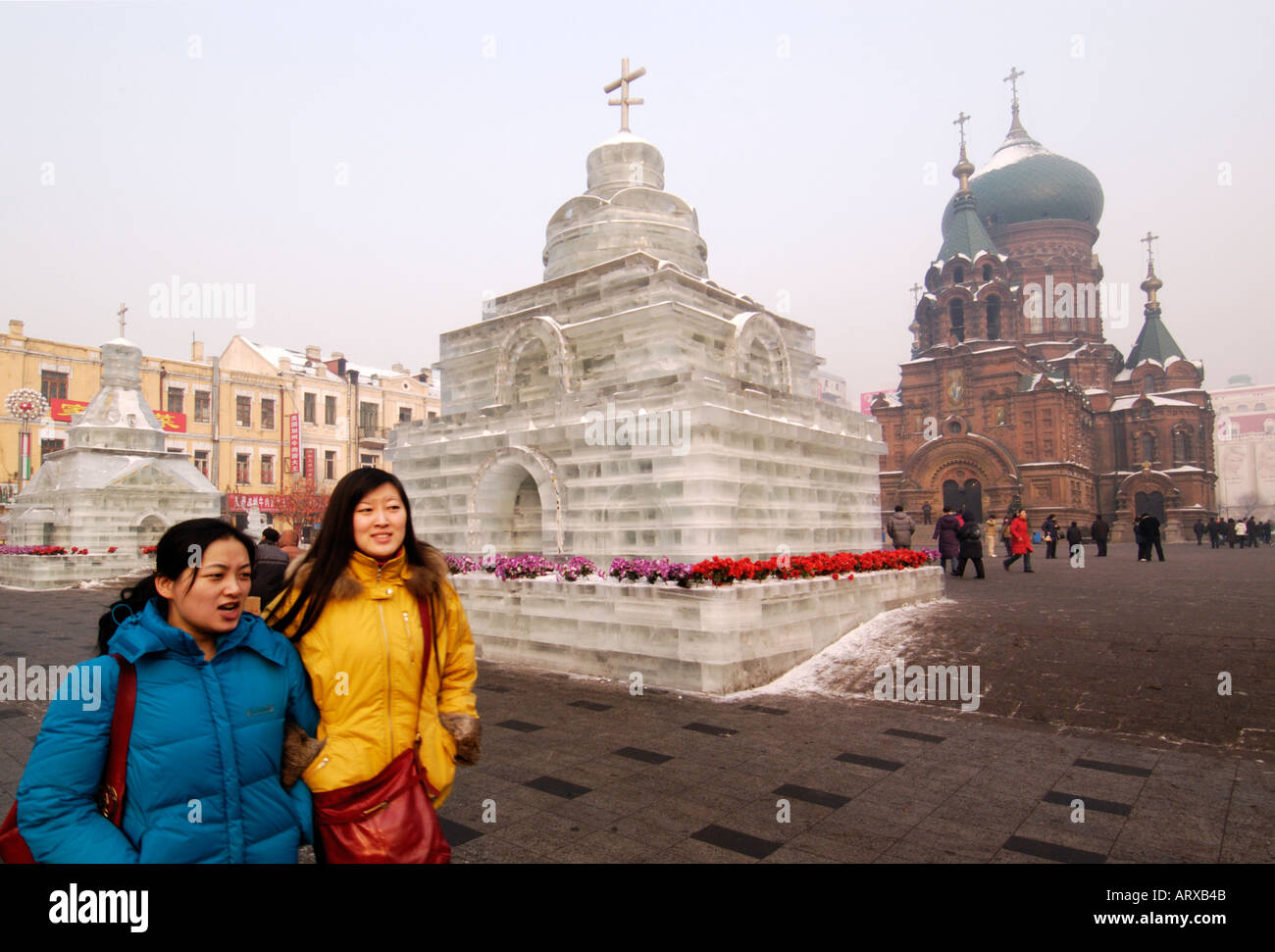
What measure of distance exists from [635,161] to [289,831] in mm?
14837

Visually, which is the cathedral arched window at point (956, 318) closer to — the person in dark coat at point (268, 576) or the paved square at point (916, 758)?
the paved square at point (916, 758)

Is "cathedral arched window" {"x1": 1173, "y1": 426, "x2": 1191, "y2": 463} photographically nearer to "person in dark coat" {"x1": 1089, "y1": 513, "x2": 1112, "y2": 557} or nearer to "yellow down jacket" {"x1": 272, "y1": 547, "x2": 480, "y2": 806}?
"person in dark coat" {"x1": 1089, "y1": 513, "x2": 1112, "y2": 557}

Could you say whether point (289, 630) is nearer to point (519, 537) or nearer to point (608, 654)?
point (608, 654)

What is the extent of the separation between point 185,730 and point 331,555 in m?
0.84

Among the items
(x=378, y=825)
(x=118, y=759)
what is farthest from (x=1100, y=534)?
(x=118, y=759)

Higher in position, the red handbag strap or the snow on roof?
the snow on roof

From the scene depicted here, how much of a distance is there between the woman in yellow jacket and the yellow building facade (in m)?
36.6

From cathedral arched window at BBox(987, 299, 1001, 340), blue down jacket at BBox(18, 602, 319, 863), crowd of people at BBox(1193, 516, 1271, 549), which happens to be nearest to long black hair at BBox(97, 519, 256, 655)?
blue down jacket at BBox(18, 602, 319, 863)

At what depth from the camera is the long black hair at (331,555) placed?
2.92 m

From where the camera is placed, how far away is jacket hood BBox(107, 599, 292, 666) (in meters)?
2.35

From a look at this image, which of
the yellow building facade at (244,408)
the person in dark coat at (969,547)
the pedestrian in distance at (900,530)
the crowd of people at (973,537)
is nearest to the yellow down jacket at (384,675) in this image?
the crowd of people at (973,537)

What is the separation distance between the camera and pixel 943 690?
8594 millimetres

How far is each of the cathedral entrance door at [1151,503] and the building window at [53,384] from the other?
5980cm
